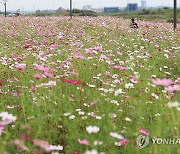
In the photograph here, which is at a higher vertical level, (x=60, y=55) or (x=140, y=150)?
(x=60, y=55)

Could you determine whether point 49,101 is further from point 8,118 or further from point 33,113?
point 8,118

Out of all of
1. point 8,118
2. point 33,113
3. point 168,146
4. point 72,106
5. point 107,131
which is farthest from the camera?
point 72,106

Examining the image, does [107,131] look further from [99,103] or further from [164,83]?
[164,83]

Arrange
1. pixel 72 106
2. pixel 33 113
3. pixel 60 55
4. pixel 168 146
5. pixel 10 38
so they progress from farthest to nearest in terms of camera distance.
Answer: pixel 10 38
pixel 60 55
pixel 72 106
pixel 33 113
pixel 168 146

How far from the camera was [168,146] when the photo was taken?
2654mm

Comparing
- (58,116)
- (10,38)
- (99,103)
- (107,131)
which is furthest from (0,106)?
(10,38)

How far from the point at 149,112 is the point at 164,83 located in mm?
1784

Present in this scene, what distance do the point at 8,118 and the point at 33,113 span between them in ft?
5.39

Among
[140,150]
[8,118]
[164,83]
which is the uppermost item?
[164,83]

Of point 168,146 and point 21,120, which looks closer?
point 168,146

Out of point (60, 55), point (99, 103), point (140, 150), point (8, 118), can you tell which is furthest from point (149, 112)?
point (60, 55)

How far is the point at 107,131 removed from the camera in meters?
3.17

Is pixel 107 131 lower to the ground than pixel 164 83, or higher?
lower

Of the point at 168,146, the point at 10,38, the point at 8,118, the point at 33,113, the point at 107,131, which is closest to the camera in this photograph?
the point at 8,118
